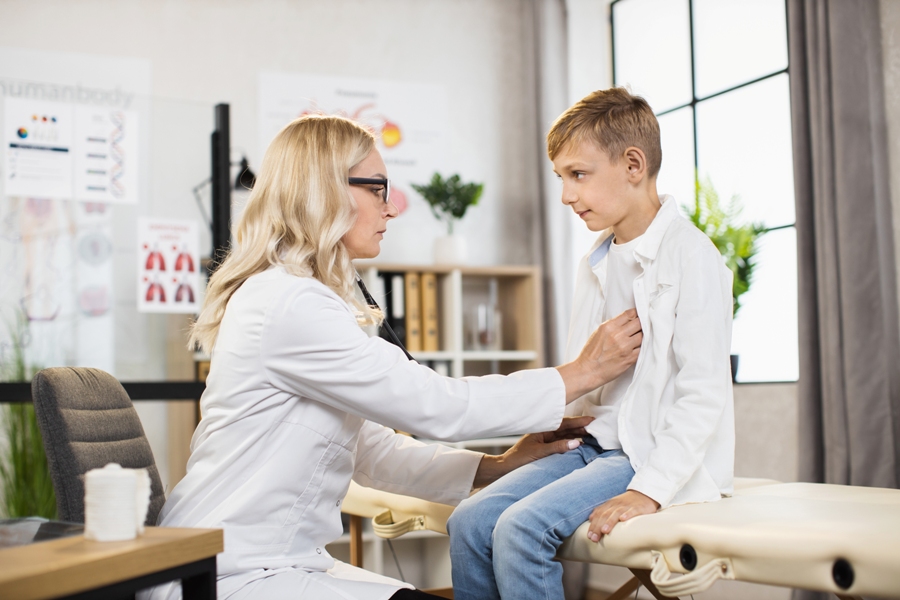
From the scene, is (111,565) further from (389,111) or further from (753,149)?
(389,111)

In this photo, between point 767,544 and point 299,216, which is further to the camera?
point 299,216

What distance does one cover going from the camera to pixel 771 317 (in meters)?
3.01

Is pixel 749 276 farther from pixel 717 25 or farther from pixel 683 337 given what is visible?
pixel 683 337

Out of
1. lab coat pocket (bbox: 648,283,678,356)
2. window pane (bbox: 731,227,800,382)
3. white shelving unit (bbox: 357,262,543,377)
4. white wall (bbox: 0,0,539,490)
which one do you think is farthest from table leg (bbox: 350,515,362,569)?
window pane (bbox: 731,227,800,382)

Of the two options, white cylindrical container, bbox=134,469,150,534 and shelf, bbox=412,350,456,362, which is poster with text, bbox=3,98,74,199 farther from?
white cylindrical container, bbox=134,469,150,534

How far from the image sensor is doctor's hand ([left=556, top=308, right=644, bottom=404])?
142 centimetres

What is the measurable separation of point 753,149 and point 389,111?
167cm

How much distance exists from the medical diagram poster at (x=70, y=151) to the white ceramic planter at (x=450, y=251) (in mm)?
1324

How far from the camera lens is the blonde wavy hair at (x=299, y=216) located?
138 cm

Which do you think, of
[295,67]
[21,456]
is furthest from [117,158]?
[295,67]

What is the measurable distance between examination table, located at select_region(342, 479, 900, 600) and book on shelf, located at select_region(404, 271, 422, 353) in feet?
6.72

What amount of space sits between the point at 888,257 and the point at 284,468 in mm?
1952

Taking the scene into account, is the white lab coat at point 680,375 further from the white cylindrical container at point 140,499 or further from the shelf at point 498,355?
the shelf at point 498,355

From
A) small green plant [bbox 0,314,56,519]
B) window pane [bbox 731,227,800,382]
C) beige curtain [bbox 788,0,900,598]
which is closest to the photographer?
beige curtain [bbox 788,0,900,598]
